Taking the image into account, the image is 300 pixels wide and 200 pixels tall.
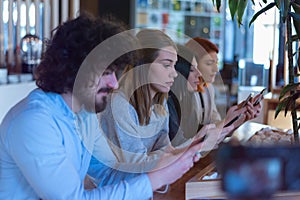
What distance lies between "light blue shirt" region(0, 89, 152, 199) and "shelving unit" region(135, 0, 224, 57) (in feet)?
22.6

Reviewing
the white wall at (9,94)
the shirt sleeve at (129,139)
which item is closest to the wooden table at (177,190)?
the shirt sleeve at (129,139)

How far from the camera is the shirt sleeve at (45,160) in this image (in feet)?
4.37

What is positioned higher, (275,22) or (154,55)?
(275,22)

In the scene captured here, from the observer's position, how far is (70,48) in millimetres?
1453

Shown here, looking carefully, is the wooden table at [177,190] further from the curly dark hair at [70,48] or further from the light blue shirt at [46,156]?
the curly dark hair at [70,48]

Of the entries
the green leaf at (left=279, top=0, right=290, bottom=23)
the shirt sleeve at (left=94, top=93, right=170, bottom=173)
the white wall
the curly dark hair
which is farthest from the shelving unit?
the curly dark hair

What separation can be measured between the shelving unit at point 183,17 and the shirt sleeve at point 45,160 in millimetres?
6988

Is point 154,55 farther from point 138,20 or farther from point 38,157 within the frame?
point 138,20

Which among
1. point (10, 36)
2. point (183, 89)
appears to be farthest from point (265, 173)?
point (10, 36)

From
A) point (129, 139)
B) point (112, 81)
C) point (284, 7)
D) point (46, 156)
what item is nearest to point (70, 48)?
point (112, 81)

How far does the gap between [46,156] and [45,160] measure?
12 millimetres

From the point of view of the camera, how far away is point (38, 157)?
1326 millimetres

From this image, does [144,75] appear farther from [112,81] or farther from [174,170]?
[174,170]

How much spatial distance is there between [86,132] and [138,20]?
6870mm
